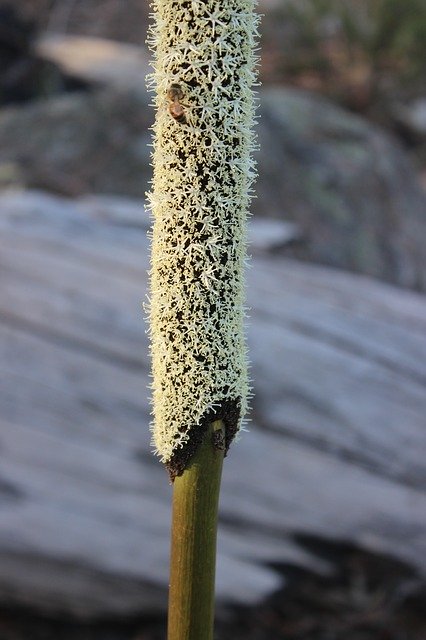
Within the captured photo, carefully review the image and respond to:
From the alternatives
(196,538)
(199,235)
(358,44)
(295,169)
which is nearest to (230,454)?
(196,538)

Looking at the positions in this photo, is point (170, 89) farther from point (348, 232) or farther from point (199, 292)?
point (348, 232)

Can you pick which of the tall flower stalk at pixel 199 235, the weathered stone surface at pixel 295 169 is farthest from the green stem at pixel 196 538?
the weathered stone surface at pixel 295 169

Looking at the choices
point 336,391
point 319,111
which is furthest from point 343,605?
point 319,111

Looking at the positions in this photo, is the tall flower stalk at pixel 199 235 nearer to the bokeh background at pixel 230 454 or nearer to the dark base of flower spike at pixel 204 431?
the dark base of flower spike at pixel 204 431

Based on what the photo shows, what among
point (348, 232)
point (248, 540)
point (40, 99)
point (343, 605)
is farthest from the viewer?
point (40, 99)

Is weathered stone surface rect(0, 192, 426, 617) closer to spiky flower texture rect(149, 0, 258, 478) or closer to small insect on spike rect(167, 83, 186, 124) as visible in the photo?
spiky flower texture rect(149, 0, 258, 478)

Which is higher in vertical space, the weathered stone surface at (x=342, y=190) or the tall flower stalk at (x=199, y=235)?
the weathered stone surface at (x=342, y=190)

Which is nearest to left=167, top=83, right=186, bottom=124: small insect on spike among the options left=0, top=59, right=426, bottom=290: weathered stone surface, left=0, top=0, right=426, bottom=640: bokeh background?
left=0, top=0, right=426, bottom=640: bokeh background
